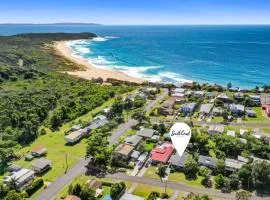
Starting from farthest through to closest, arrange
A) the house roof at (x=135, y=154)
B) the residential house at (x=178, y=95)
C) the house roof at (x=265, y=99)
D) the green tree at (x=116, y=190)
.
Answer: the residential house at (x=178, y=95), the house roof at (x=265, y=99), the house roof at (x=135, y=154), the green tree at (x=116, y=190)

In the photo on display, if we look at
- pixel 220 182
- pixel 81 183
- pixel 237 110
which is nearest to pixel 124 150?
pixel 81 183

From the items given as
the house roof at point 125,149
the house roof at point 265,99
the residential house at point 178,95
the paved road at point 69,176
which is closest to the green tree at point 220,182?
the house roof at point 125,149

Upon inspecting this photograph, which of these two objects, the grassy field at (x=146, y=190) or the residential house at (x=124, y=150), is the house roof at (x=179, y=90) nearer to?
the residential house at (x=124, y=150)

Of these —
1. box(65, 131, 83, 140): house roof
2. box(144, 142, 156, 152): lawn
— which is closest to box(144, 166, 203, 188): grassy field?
box(144, 142, 156, 152): lawn

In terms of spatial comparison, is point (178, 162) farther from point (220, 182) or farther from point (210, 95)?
point (210, 95)

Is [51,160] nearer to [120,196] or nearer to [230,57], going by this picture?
[120,196]

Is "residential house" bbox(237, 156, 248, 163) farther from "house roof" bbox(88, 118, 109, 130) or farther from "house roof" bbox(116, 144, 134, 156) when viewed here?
"house roof" bbox(88, 118, 109, 130)
